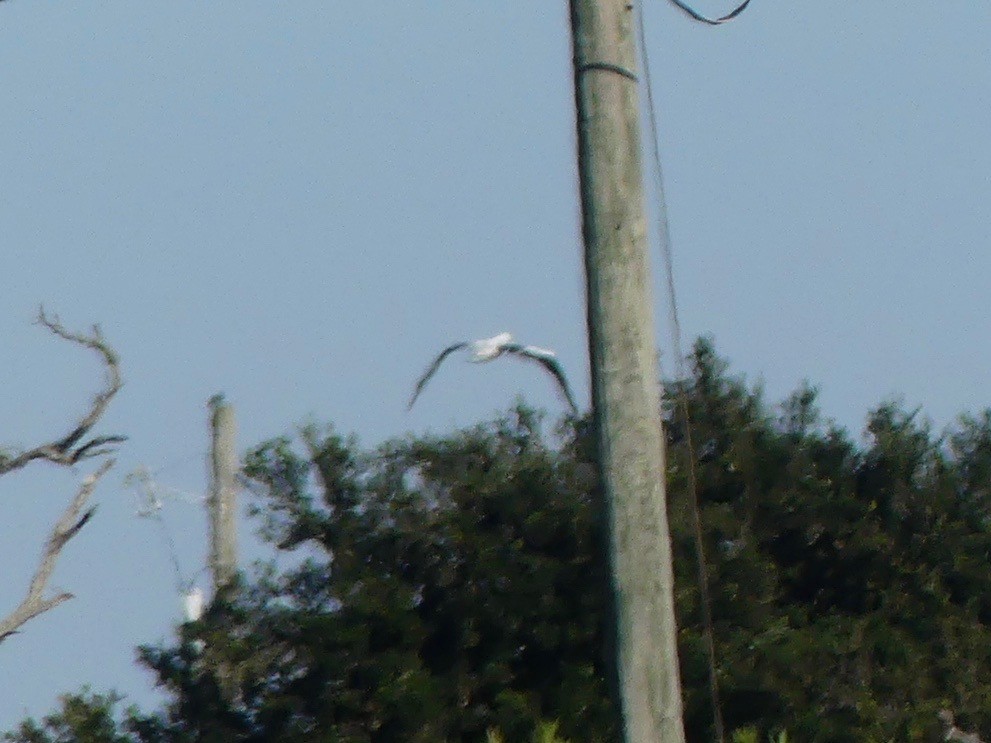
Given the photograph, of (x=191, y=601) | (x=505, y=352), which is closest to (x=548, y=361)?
(x=505, y=352)

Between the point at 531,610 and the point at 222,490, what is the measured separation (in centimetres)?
555

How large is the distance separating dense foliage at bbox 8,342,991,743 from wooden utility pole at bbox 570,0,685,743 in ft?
13.8

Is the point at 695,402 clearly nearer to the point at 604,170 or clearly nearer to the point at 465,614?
the point at 465,614

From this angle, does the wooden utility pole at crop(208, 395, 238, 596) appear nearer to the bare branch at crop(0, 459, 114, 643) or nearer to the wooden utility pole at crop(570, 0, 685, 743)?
the bare branch at crop(0, 459, 114, 643)

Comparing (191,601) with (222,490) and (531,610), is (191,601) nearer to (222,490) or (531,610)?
(222,490)

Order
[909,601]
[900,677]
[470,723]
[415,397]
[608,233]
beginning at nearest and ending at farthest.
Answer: [608,233] → [415,397] → [470,723] → [900,677] → [909,601]

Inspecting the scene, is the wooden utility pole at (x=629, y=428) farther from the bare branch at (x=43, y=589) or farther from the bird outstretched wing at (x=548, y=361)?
the bare branch at (x=43, y=589)

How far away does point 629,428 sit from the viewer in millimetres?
9023

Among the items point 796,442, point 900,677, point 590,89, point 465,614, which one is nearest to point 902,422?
point 796,442

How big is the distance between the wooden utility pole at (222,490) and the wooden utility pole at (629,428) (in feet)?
32.4

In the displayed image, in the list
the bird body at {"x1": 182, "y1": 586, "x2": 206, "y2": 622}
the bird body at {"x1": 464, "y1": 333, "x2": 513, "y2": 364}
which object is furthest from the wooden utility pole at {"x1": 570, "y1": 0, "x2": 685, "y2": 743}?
the bird body at {"x1": 182, "y1": 586, "x2": 206, "y2": 622}

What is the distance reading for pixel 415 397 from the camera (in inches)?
428

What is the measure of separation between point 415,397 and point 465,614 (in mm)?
3598

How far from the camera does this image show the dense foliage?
13820 millimetres
